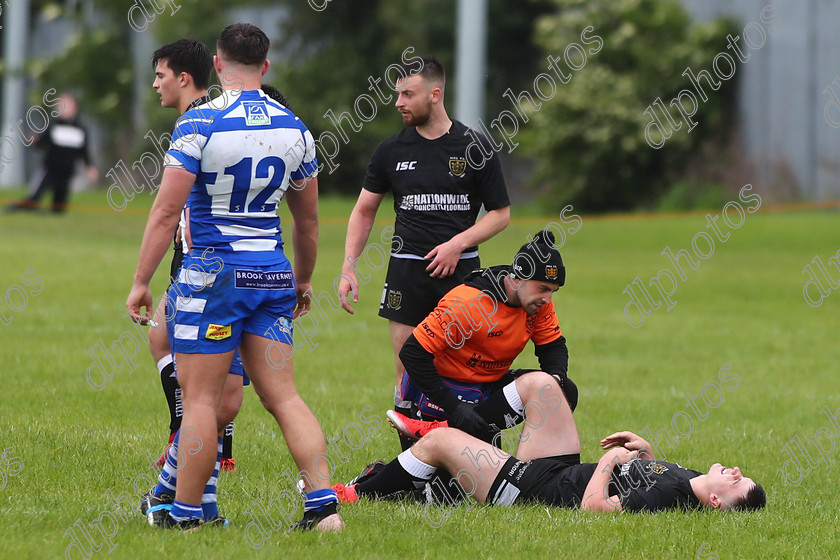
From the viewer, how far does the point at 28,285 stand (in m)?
15.2

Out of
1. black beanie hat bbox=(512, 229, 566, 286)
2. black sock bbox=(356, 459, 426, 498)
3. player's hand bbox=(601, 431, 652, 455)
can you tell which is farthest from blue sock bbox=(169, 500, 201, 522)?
player's hand bbox=(601, 431, 652, 455)

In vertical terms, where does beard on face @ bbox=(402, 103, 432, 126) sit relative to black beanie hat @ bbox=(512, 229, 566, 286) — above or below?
above

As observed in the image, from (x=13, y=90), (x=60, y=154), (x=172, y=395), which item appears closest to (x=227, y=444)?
(x=172, y=395)

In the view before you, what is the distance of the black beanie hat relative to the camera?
19.5 feet

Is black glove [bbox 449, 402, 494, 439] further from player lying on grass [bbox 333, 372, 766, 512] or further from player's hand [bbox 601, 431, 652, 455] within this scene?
player's hand [bbox 601, 431, 652, 455]

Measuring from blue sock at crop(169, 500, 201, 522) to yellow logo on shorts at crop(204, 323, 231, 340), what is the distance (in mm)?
753

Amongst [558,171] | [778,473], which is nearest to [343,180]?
[558,171]

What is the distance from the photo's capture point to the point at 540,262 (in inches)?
234

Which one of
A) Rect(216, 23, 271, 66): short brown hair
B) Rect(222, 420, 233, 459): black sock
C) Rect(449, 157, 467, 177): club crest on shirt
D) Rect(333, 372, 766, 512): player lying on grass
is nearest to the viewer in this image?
Rect(216, 23, 271, 66): short brown hair

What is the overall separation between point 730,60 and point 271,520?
2618cm

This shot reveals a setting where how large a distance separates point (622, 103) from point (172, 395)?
24.2 meters

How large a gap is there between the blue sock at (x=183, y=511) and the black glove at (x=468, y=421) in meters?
1.51

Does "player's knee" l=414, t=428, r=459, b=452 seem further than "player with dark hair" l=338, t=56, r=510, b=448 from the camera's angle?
No

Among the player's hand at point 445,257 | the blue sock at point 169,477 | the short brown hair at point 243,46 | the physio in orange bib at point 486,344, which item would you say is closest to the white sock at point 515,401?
the physio in orange bib at point 486,344
